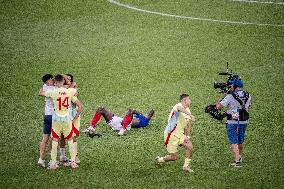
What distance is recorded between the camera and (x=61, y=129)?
16281mm

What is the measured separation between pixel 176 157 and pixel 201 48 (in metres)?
13.1

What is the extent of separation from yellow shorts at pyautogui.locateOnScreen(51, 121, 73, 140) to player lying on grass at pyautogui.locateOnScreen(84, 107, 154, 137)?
113 inches

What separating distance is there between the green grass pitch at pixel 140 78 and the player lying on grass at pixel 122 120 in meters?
0.27

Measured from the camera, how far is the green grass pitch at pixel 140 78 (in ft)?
53.6

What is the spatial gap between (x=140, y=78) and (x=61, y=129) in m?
9.29

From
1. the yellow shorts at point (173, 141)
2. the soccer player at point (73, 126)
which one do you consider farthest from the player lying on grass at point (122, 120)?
the yellow shorts at point (173, 141)

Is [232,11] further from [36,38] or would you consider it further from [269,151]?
[269,151]

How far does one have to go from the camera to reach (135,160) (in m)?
17.3

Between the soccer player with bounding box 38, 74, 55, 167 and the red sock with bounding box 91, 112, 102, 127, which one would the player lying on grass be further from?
the soccer player with bounding box 38, 74, 55, 167

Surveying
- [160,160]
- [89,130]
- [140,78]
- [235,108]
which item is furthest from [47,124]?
[140,78]

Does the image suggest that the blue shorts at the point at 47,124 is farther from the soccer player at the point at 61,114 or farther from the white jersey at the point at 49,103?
the soccer player at the point at 61,114

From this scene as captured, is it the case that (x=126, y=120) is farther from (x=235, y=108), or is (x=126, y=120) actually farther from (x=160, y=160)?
(x=235, y=108)

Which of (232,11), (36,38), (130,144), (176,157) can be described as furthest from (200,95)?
(232,11)

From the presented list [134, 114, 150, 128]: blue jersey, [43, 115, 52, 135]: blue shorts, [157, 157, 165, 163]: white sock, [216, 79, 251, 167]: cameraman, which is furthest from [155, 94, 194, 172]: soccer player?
[134, 114, 150, 128]: blue jersey
